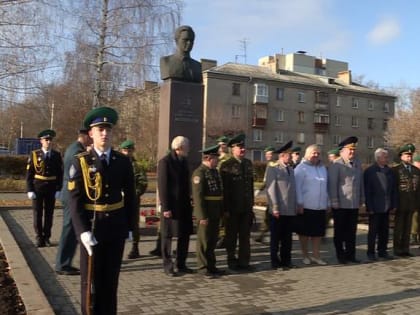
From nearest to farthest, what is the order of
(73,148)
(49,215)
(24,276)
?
(24,276) < (73,148) < (49,215)

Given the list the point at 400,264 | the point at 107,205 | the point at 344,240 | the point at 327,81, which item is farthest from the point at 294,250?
A: the point at 327,81

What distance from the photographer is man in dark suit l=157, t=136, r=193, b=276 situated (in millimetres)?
6883

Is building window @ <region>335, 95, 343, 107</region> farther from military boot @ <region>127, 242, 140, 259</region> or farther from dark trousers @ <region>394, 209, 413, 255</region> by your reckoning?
military boot @ <region>127, 242, 140, 259</region>

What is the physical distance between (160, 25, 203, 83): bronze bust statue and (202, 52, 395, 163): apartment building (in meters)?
33.7

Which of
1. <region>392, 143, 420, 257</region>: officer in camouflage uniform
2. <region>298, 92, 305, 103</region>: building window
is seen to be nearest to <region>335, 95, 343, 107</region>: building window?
<region>298, 92, 305, 103</region>: building window

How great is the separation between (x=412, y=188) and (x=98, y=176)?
21.2 feet

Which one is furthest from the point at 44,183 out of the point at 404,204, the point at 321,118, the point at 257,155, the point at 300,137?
the point at 321,118

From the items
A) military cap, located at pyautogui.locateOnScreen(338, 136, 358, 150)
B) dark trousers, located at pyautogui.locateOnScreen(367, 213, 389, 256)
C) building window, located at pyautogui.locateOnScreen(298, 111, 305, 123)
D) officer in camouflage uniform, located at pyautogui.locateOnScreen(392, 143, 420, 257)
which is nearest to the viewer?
military cap, located at pyautogui.locateOnScreen(338, 136, 358, 150)

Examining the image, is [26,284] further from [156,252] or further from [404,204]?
[404,204]

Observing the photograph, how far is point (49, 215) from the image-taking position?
28.7ft

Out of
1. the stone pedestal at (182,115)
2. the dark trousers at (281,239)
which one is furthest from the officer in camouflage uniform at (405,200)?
the stone pedestal at (182,115)

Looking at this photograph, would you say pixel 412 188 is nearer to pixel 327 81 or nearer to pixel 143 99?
pixel 143 99

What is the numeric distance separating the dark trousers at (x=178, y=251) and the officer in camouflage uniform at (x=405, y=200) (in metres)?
Result: 4.04

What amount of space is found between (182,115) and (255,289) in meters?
4.39
